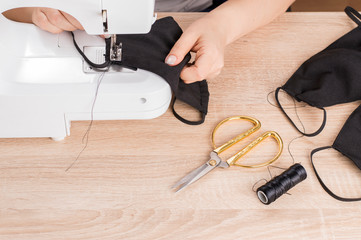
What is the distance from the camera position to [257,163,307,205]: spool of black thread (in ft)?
2.84

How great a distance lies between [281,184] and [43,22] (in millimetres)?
622

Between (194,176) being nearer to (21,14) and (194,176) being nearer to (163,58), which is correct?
(163,58)

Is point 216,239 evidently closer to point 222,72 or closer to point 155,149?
point 155,149

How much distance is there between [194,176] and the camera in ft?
2.96

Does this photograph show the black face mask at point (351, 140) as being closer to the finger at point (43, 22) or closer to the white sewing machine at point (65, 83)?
the white sewing machine at point (65, 83)

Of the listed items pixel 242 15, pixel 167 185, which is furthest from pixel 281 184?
pixel 242 15

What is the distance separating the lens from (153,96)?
907 mm

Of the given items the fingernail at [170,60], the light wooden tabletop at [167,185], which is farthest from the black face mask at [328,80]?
the fingernail at [170,60]

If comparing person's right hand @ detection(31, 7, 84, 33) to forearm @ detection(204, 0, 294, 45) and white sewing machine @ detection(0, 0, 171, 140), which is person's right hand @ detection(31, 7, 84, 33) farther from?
forearm @ detection(204, 0, 294, 45)

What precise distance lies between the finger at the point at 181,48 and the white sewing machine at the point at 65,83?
55mm


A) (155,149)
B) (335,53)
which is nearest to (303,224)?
(155,149)

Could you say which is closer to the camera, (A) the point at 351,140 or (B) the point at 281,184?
(B) the point at 281,184

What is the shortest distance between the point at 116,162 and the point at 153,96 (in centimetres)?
17

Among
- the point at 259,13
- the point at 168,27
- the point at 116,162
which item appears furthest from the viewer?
the point at 259,13
